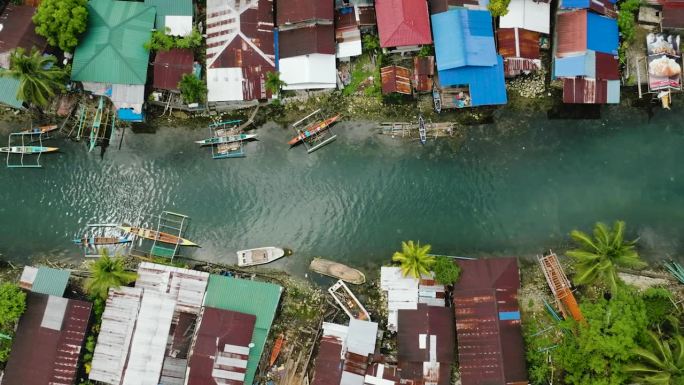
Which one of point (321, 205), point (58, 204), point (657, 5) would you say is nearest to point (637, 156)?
point (657, 5)

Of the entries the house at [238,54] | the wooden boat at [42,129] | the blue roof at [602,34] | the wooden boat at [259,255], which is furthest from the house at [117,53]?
the blue roof at [602,34]

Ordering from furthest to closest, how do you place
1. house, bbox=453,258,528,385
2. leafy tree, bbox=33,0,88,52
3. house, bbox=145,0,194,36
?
house, bbox=145,0,194,36 → leafy tree, bbox=33,0,88,52 → house, bbox=453,258,528,385

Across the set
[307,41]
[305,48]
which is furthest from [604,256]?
[307,41]

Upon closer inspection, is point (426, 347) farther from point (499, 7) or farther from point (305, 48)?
point (499, 7)

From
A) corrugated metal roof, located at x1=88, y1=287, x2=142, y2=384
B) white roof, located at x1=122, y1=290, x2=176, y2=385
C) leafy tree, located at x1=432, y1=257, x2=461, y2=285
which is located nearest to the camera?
white roof, located at x1=122, y1=290, x2=176, y2=385

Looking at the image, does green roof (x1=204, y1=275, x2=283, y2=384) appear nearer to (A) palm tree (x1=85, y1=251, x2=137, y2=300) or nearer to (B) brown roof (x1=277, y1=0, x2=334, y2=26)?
(A) palm tree (x1=85, y1=251, x2=137, y2=300)

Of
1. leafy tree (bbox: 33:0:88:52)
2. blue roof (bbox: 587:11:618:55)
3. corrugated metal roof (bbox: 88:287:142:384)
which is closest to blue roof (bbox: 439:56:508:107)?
blue roof (bbox: 587:11:618:55)

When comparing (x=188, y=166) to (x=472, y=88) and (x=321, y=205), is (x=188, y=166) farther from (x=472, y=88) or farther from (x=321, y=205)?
(x=472, y=88)
